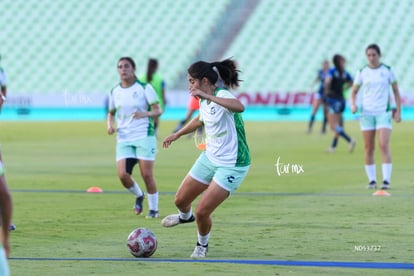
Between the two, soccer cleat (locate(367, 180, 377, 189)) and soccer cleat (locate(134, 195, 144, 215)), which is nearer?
soccer cleat (locate(134, 195, 144, 215))

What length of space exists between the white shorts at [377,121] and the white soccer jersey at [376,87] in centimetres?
7

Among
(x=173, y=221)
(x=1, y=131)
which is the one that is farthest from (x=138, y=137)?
(x=1, y=131)

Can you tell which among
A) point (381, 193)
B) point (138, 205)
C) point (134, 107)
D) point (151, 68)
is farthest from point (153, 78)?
point (138, 205)

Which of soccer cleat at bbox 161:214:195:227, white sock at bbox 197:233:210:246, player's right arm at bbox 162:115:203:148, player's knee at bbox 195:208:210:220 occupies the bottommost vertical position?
soccer cleat at bbox 161:214:195:227

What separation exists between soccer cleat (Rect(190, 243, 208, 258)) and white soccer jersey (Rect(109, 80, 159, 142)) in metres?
4.08

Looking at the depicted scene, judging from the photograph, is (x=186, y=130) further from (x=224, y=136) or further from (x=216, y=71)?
(x=216, y=71)

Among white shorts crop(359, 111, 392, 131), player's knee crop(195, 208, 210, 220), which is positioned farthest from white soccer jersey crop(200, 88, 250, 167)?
white shorts crop(359, 111, 392, 131)

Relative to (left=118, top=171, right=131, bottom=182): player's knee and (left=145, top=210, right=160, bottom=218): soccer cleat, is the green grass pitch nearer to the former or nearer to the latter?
(left=145, top=210, right=160, bottom=218): soccer cleat

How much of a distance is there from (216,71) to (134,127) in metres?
3.92

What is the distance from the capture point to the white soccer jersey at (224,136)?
10.1m

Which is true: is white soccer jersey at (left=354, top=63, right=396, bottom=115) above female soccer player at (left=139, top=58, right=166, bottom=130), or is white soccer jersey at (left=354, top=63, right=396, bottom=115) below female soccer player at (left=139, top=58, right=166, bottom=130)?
above

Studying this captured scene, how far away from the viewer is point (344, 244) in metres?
10.8

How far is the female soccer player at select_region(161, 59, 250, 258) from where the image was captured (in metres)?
9.91

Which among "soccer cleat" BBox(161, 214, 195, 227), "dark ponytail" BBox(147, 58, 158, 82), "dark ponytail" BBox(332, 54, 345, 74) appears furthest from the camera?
"dark ponytail" BBox(332, 54, 345, 74)
